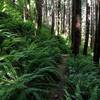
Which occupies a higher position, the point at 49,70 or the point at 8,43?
the point at 8,43

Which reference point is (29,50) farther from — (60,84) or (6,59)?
(60,84)

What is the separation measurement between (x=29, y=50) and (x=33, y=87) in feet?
10.2

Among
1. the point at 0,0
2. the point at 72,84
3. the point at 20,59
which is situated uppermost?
the point at 0,0

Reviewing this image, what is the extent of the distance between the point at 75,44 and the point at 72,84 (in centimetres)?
758

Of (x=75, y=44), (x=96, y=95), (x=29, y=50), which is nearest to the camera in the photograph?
(x=96, y=95)

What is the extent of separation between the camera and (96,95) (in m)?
6.27

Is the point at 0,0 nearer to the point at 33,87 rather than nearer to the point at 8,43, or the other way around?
the point at 8,43

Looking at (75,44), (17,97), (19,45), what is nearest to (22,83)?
(17,97)

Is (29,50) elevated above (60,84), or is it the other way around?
(29,50)

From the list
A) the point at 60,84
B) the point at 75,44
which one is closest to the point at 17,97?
the point at 60,84

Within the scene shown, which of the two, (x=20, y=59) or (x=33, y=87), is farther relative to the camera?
(x=20, y=59)

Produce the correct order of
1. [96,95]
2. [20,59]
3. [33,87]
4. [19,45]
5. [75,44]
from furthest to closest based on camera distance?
1. [75,44]
2. [19,45]
3. [20,59]
4. [33,87]
5. [96,95]

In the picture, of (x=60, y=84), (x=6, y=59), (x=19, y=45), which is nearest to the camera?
(x=60, y=84)

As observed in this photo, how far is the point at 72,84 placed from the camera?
25.3ft
